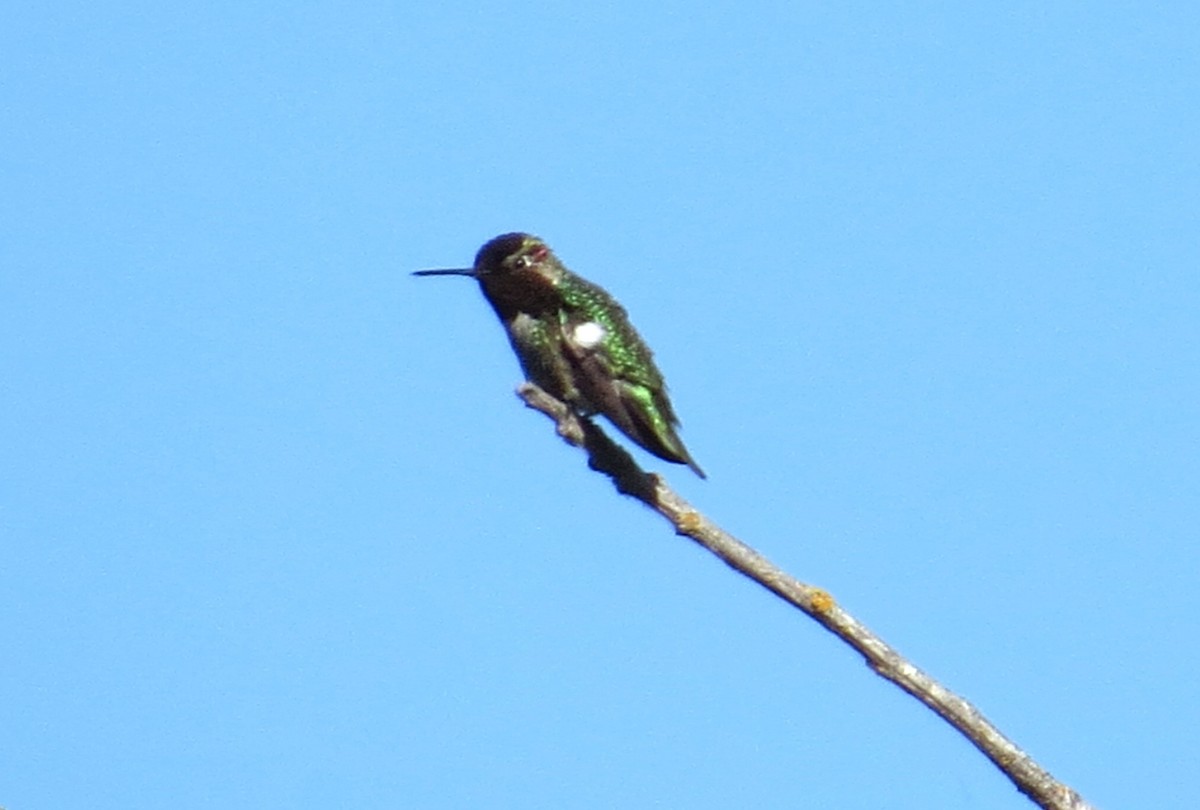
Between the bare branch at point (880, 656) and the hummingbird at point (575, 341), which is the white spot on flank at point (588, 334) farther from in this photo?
the bare branch at point (880, 656)

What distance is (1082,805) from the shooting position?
3.33 meters

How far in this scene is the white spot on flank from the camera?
659 cm

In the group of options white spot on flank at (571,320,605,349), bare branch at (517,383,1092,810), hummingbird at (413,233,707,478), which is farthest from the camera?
white spot on flank at (571,320,605,349)

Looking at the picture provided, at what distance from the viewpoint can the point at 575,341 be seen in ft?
21.7

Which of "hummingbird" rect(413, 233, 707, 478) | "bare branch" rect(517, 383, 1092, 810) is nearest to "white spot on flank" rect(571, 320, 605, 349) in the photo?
"hummingbird" rect(413, 233, 707, 478)

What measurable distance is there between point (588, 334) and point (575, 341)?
0.28 feet

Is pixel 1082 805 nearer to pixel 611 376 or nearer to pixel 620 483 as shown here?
pixel 620 483

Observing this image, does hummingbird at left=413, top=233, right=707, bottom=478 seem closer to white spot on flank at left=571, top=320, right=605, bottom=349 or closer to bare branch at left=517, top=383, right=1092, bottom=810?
white spot on flank at left=571, top=320, right=605, bottom=349

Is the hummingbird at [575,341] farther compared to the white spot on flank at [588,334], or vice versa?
the white spot on flank at [588,334]

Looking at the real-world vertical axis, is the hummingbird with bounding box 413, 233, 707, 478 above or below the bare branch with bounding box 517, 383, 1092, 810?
above

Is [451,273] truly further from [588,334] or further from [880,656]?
[880,656]

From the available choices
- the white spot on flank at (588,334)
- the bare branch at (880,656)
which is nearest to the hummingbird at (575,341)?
the white spot on flank at (588,334)

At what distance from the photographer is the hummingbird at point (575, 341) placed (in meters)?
6.29

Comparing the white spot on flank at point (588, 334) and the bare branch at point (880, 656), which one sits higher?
the white spot on flank at point (588, 334)
